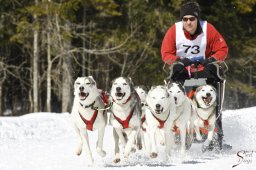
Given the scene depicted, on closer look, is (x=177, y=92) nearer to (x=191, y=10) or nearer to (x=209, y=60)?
(x=209, y=60)

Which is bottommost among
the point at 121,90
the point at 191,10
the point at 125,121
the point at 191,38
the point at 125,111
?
the point at 125,121

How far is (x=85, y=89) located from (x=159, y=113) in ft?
2.97

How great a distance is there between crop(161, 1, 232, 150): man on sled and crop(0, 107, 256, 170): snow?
97 centimetres

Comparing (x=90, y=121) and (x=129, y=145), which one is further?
(x=90, y=121)

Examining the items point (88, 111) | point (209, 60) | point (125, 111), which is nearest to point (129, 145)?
point (125, 111)

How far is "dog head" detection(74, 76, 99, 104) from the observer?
20.7ft

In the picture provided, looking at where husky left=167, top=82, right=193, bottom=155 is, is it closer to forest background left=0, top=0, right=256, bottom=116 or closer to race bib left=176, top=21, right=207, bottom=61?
race bib left=176, top=21, right=207, bottom=61

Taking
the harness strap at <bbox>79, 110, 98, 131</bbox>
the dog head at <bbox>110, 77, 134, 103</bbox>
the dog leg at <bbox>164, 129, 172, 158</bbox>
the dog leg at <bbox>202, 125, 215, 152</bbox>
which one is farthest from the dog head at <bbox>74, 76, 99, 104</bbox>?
the dog leg at <bbox>202, 125, 215, 152</bbox>

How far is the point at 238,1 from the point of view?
68.8 ft

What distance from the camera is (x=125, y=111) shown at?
6.39 meters

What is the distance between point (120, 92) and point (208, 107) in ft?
5.71

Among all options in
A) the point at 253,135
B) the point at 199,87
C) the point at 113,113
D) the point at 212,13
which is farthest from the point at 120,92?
the point at 212,13


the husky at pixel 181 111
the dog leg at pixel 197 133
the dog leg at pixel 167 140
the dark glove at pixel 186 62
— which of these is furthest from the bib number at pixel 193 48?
the dog leg at pixel 167 140

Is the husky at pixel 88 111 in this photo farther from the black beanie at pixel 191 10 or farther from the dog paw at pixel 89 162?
the black beanie at pixel 191 10
